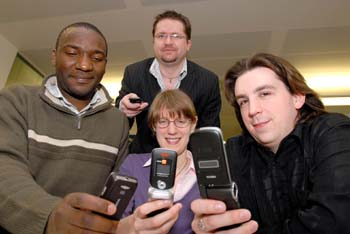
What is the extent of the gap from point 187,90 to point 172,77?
0.13 m

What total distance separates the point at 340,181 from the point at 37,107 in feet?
3.16

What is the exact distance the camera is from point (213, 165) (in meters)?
0.54

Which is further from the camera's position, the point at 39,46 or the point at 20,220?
the point at 39,46

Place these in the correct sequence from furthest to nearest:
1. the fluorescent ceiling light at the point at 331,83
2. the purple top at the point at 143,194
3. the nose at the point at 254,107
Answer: the fluorescent ceiling light at the point at 331,83 < the purple top at the point at 143,194 < the nose at the point at 254,107

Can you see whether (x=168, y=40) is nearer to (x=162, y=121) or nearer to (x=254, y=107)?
(x=162, y=121)

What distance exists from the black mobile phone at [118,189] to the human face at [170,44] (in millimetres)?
1042

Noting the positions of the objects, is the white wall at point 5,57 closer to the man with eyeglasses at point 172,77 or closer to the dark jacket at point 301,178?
the man with eyeglasses at point 172,77

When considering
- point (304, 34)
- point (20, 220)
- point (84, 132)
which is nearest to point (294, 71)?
point (84, 132)

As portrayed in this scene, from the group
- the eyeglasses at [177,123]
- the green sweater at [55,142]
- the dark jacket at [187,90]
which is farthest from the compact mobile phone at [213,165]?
the dark jacket at [187,90]

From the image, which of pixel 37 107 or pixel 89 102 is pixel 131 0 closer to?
→ pixel 89 102

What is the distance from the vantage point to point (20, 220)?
61 centimetres

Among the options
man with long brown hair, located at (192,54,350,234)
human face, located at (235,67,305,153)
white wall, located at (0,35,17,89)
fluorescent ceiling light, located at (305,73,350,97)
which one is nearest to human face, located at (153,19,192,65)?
man with long brown hair, located at (192,54,350,234)

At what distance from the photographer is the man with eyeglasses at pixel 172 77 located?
4.86 ft

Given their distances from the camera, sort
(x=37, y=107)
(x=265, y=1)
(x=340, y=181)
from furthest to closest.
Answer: (x=265, y=1) → (x=37, y=107) → (x=340, y=181)
